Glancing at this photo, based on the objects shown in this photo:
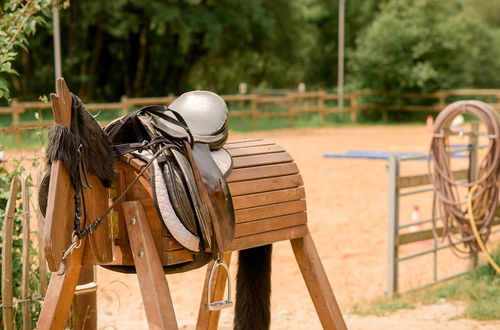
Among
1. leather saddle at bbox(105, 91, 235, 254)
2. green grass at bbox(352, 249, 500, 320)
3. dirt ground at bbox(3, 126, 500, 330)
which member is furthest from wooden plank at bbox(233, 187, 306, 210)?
green grass at bbox(352, 249, 500, 320)

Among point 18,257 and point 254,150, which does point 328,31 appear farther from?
point 254,150

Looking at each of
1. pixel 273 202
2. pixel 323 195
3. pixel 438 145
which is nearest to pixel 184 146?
pixel 273 202

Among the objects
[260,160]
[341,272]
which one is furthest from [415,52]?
[260,160]

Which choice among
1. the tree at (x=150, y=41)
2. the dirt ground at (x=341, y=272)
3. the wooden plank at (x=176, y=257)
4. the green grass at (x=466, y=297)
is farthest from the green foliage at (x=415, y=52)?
the wooden plank at (x=176, y=257)

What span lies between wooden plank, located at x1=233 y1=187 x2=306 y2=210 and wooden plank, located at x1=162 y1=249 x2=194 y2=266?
35 cm

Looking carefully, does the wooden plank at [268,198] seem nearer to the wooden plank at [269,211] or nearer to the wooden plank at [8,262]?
the wooden plank at [269,211]

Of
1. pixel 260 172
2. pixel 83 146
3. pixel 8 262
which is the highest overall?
pixel 83 146

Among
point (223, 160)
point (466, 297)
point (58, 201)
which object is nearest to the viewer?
point (58, 201)

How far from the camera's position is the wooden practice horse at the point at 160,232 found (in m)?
2.43

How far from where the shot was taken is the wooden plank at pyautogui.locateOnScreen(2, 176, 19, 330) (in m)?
3.38

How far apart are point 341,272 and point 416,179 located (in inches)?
47.6

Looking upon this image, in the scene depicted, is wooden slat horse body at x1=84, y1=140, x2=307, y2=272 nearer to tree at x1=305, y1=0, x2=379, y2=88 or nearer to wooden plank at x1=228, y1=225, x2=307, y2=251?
wooden plank at x1=228, y1=225, x2=307, y2=251

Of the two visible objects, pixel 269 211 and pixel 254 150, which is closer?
pixel 269 211

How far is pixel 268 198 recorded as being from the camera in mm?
3092
